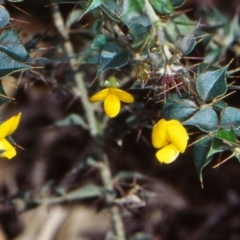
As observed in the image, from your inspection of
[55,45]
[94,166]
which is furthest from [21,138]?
[55,45]

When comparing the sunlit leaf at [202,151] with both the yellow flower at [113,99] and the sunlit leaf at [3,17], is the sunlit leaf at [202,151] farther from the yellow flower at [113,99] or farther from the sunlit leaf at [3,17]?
the sunlit leaf at [3,17]

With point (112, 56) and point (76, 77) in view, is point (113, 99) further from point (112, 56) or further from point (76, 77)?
point (76, 77)

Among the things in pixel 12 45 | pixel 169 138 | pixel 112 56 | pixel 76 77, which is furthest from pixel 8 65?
pixel 76 77

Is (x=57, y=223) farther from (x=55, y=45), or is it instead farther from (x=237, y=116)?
(x=237, y=116)

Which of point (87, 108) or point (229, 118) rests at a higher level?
point (229, 118)

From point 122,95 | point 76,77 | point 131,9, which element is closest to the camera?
point 131,9

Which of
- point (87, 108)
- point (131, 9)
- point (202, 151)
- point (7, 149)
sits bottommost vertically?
point (87, 108)

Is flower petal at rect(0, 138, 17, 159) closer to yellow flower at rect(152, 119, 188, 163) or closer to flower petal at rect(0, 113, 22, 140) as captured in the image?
flower petal at rect(0, 113, 22, 140)
